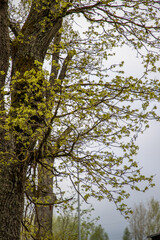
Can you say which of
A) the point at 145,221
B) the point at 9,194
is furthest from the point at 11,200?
the point at 145,221

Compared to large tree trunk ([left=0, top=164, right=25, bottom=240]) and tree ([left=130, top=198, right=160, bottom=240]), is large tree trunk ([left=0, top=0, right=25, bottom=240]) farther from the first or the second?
tree ([left=130, top=198, right=160, bottom=240])

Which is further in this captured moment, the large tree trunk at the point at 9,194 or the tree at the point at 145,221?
the tree at the point at 145,221

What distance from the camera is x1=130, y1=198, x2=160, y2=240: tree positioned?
30859 millimetres

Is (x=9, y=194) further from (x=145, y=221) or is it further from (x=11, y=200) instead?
(x=145, y=221)

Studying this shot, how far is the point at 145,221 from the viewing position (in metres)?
31.8

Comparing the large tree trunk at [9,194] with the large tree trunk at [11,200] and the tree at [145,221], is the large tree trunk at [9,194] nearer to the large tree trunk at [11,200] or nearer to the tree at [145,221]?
the large tree trunk at [11,200]

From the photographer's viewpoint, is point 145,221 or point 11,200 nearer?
point 11,200

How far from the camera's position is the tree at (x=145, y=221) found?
30859 mm

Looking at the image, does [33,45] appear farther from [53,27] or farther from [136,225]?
[136,225]

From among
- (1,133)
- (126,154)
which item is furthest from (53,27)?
(126,154)

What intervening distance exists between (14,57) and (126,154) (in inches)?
117

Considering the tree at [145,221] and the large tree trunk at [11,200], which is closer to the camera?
the large tree trunk at [11,200]

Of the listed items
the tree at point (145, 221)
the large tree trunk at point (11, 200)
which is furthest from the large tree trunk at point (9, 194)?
the tree at point (145, 221)

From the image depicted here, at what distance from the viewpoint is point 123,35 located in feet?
20.9
